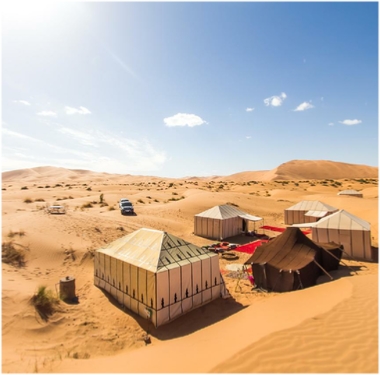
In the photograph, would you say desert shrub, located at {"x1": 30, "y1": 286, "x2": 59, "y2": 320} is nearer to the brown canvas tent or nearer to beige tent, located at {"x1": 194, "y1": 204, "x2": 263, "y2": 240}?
the brown canvas tent

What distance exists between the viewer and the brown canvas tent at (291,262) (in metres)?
12.6

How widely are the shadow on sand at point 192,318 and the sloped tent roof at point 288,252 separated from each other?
2.99m

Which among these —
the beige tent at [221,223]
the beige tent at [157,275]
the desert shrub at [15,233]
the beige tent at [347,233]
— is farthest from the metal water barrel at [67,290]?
the beige tent at [347,233]

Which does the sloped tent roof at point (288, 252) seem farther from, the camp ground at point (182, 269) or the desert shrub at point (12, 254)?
the desert shrub at point (12, 254)

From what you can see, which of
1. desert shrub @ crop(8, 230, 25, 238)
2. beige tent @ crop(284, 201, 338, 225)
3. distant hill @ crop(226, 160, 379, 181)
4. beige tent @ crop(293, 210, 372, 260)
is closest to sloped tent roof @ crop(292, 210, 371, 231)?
beige tent @ crop(293, 210, 372, 260)

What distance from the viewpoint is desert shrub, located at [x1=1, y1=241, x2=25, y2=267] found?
14766mm

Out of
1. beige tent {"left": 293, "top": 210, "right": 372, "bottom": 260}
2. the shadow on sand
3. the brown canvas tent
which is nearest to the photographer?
the shadow on sand

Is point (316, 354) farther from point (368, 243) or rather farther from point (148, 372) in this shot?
point (368, 243)

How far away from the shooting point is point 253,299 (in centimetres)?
1220

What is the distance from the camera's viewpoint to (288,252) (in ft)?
46.3

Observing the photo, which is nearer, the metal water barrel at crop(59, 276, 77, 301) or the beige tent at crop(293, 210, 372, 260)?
the metal water barrel at crop(59, 276, 77, 301)

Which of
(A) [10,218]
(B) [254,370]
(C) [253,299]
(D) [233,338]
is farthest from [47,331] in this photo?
(A) [10,218]

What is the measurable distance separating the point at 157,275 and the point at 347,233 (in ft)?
48.4

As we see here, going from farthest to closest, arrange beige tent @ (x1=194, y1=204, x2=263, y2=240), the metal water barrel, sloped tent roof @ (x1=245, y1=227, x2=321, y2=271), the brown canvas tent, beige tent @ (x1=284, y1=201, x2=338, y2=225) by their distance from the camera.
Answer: beige tent @ (x1=284, y1=201, x2=338, y2=225), beige tent @ (x1=194, y1=204, x2=263, y2=240), sloped tent roof @ (x1=245, y1=227, x2=321, y2=271), the brown canvas tent, the metal water barrel
